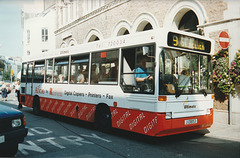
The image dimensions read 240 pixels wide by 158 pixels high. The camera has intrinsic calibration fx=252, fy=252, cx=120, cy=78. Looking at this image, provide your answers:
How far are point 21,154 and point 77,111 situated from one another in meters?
3.64

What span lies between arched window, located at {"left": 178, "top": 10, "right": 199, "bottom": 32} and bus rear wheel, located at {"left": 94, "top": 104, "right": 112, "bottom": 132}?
22.0ft

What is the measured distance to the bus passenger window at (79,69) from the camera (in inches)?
339

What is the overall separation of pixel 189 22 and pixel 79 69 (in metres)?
6.41

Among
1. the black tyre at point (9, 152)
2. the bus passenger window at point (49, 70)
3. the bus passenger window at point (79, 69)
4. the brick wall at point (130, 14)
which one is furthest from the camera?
the bus passenger window at point (49, 70)

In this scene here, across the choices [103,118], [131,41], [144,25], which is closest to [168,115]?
[131,41]

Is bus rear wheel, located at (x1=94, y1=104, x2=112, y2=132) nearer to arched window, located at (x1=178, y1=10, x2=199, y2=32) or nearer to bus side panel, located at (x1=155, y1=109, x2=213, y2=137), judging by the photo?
bus side panel, located at (x1=155, y1=109, x2=213, y2=137)

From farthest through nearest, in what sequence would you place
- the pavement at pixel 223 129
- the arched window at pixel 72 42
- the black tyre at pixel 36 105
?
the arched window at pixel 72 42 → the black tyre at pixel 36 105 → the pavement at pixel 223 129

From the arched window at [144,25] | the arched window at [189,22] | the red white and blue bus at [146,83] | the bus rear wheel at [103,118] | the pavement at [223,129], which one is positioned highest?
the arched window at [144,25]

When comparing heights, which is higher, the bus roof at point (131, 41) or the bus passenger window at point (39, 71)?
the bus roof at point (131, 41)

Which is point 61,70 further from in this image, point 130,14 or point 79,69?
point 130,14

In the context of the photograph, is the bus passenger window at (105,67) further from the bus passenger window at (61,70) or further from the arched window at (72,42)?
the arched window at (72,42)

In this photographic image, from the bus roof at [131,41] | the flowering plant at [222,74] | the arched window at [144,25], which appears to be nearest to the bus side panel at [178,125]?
the bus roof at [131,41]

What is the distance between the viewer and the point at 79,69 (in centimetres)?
892

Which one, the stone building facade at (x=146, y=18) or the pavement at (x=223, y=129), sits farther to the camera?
the stone building facade at (x=146, y=18)
